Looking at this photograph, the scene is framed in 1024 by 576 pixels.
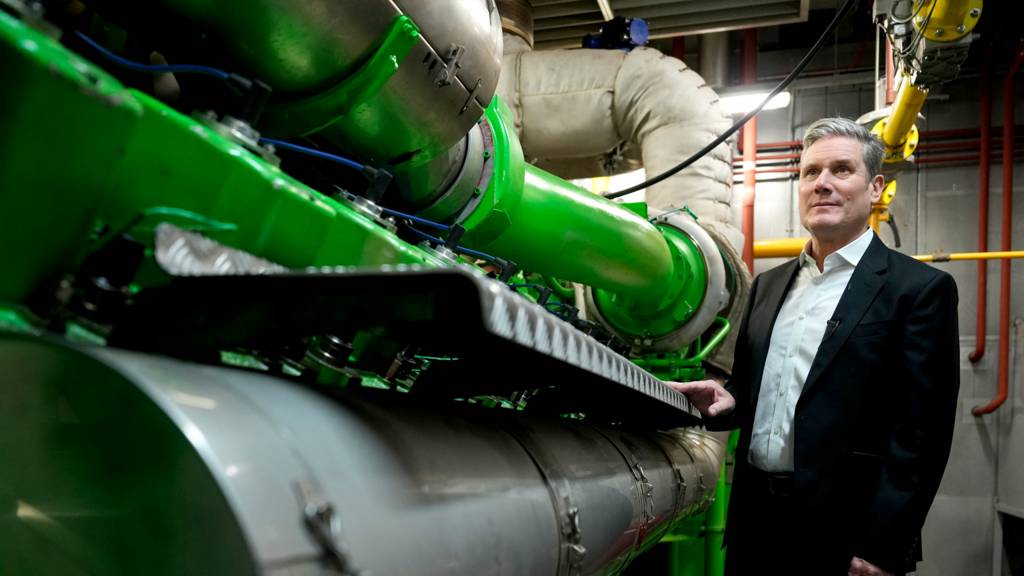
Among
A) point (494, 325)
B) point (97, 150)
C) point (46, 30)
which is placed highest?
point (46, 30)

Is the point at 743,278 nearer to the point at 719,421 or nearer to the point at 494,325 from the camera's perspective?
the point at 719,421

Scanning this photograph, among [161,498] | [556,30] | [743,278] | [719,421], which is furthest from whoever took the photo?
[556,30]

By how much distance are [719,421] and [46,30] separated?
1.73 m

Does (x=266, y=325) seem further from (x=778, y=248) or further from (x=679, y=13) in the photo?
(x=679, y=13)

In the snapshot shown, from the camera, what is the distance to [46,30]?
0.64 m

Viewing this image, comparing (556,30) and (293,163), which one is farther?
(556,30)

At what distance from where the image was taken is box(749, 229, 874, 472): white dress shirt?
5.91ft

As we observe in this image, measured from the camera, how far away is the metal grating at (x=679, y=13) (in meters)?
4.21

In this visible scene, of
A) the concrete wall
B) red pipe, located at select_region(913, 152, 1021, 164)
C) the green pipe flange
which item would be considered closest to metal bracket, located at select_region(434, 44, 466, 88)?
the green pipe flange

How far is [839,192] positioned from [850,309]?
31 centimetres

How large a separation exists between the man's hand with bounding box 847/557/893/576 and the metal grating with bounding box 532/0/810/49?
3.26m

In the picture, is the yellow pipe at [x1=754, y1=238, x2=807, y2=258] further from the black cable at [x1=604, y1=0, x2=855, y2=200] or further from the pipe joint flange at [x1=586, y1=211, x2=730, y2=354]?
the black cable at [x1=604, y1=0, x2=855, y2=200]

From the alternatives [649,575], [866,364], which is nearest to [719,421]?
[866,364]

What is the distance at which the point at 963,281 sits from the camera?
16.9 feet
